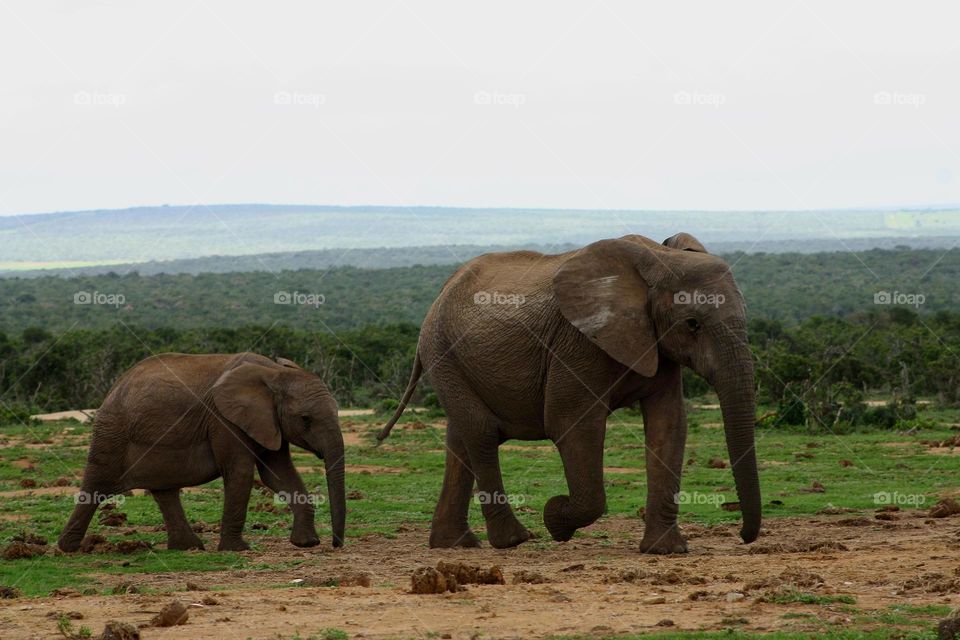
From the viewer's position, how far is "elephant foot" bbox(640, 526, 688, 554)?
41.1ft

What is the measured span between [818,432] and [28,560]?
17180mm

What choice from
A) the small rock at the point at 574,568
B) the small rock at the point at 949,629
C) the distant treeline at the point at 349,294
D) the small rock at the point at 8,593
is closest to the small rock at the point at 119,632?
the small rock at the point at 8,593

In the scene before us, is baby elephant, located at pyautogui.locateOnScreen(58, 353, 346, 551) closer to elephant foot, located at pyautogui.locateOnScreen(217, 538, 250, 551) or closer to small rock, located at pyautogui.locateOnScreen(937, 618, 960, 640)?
elephant foot, located at pyautogui.locateOnScreen(217, 538, 250, 551)

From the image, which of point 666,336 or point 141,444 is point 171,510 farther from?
point 666,336

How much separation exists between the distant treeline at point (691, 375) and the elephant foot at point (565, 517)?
1492 centimetres

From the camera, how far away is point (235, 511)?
13797mm

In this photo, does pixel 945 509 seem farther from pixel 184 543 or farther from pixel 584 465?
pixel 184 543

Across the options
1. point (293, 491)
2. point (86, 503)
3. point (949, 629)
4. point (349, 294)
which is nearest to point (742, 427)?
point (949, 629)

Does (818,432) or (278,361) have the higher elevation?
(278,361)

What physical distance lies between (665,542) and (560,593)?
273 centimetres

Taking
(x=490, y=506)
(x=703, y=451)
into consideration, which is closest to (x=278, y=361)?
(x=490, y=506)

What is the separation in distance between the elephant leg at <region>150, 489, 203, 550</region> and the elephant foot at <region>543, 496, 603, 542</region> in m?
3.61

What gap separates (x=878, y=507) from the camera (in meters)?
16.2

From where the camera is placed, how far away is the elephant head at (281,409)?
14.0m
